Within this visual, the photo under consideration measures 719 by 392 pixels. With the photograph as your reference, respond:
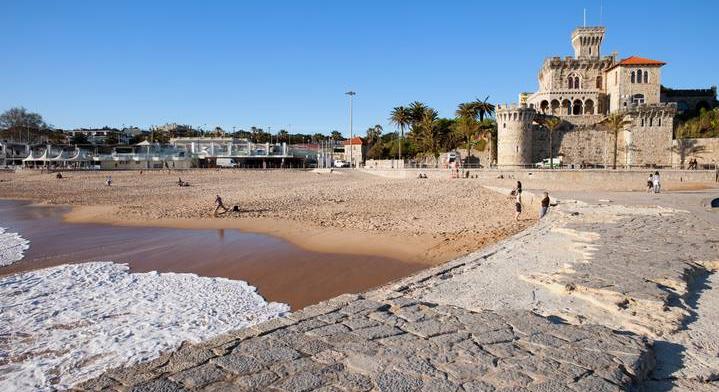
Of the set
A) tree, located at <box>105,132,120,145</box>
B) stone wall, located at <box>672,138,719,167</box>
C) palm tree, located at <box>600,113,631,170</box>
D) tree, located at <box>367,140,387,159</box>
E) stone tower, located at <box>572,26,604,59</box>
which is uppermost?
stone tower, located at <box>572,26,604,59</box>

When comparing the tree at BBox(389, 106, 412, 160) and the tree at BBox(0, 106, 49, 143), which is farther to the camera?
the tree at BBox(0, 106, 49, 143)

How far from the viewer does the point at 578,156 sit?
49156mm

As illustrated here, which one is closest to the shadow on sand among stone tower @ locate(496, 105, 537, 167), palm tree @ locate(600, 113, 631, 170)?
palm tree @ locate(600, 113, 631, 170)

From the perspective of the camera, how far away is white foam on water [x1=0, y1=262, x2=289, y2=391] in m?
5.66

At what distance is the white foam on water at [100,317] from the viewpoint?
5660 mm

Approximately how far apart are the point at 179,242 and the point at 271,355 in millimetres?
11271

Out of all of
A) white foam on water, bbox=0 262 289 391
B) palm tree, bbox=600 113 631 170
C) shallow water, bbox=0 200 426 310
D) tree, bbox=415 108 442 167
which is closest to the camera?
white foam on water, bbox=0 262 289 391

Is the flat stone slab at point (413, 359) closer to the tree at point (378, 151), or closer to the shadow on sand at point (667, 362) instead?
the shadow on sand at point (667, 362)

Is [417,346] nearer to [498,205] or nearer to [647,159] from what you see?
[498,205]

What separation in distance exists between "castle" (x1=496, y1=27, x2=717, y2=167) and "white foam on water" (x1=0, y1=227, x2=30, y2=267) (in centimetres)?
4078

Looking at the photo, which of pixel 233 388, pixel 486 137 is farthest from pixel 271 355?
pixel 486 137

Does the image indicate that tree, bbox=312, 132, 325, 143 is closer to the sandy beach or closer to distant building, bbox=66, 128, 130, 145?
distant building, bbox=66, 128, 130, 145

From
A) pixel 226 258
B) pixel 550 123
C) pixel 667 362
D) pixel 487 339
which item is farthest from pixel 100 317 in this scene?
pixel 550 123

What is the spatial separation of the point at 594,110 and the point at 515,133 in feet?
40.5
